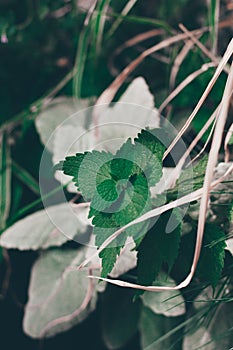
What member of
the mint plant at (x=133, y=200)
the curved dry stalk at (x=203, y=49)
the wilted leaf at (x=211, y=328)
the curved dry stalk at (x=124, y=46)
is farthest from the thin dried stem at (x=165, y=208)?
the curved dry stalk at (x=124, y=46)

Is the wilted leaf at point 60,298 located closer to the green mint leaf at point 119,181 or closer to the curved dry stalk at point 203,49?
the green mint leaf at point 119,181

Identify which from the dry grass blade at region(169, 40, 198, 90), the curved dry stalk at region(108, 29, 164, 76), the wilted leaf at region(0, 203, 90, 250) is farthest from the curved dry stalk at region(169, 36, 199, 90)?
the wilted leaf at region(0, 203, 90, 250)

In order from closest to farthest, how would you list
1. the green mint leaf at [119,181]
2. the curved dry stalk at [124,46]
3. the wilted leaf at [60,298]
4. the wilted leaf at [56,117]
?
the green mint leaf at [119,181] → the wilted leaf at [60,298] → the wilted leaf at [56,117] → the curved dry stalk at [124,46]

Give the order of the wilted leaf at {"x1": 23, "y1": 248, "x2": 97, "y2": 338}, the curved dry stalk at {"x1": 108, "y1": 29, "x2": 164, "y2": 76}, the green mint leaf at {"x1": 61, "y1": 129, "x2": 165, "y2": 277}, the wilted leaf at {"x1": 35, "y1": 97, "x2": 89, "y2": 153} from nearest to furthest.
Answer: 1. the green mint leaf at {"x1": 61, "y1": 129, "x2": 165, "y2": 277}
2. the wilted leaf at {"x1": 23, "y1": 248, "x2": 97, "y2": 338}
3. the wilted leaf at {"x1": 35, "y1": 97, "x2": 89, "y2": 153}
4. the curved dry stalk at {"x1": 108, "y1": 29, "x2": 164, "y2": 76}

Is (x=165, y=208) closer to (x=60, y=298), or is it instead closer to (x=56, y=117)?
(x=60, y=298)

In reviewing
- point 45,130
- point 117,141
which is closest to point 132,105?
point 117,141

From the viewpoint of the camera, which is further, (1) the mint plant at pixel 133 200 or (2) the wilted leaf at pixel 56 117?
(2) the wilted leaf at pixel 56 117

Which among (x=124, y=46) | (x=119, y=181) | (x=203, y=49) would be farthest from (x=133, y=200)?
(x=124, y=46)

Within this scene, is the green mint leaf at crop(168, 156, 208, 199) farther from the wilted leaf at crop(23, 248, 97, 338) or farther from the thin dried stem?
the wilted leaf at crop(23, 248, 97, 338)

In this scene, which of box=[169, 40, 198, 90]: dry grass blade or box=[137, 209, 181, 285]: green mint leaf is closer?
box=[137, 209, 181, 285]: green mint leaf
